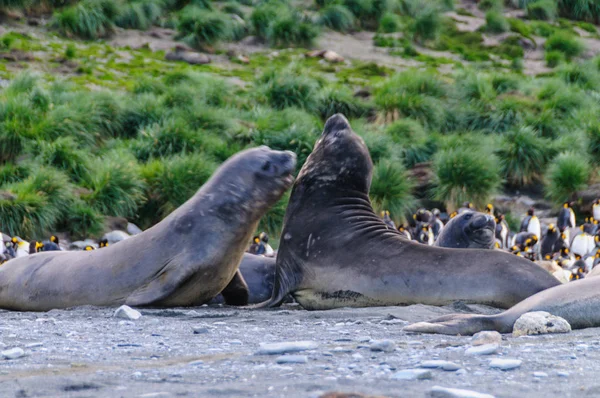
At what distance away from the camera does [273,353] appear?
3.72 meters

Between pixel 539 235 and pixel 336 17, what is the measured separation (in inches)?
567

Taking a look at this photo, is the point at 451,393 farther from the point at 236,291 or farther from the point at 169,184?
the point at 169,184

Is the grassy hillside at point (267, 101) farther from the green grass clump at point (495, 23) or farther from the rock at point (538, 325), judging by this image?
the rock at point (538, 325)

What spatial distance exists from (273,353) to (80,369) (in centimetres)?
71

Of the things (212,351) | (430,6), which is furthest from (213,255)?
(430,6)

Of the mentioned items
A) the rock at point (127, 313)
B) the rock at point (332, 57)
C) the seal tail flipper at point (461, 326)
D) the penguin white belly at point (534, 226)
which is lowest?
the penguin white belly at point (534, 226)

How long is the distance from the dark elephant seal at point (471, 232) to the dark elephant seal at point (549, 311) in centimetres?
272

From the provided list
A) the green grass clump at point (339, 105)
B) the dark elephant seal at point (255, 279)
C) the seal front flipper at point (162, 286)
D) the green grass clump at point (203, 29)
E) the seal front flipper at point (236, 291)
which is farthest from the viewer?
the green grass clump at point (203, 29)

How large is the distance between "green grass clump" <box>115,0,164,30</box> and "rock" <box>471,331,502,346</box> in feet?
76.6

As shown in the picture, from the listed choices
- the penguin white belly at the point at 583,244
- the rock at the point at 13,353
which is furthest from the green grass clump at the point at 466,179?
the rock at the point at 13,353

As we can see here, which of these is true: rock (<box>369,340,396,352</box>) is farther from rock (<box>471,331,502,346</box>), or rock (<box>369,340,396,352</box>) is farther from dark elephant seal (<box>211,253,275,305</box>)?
dark elephant seal (<box>211,253,275,305</box>)

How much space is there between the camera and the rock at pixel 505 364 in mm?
3334

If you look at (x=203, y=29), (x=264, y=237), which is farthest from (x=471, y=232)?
(x=203, y=29)

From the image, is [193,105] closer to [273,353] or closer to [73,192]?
[73,192]
